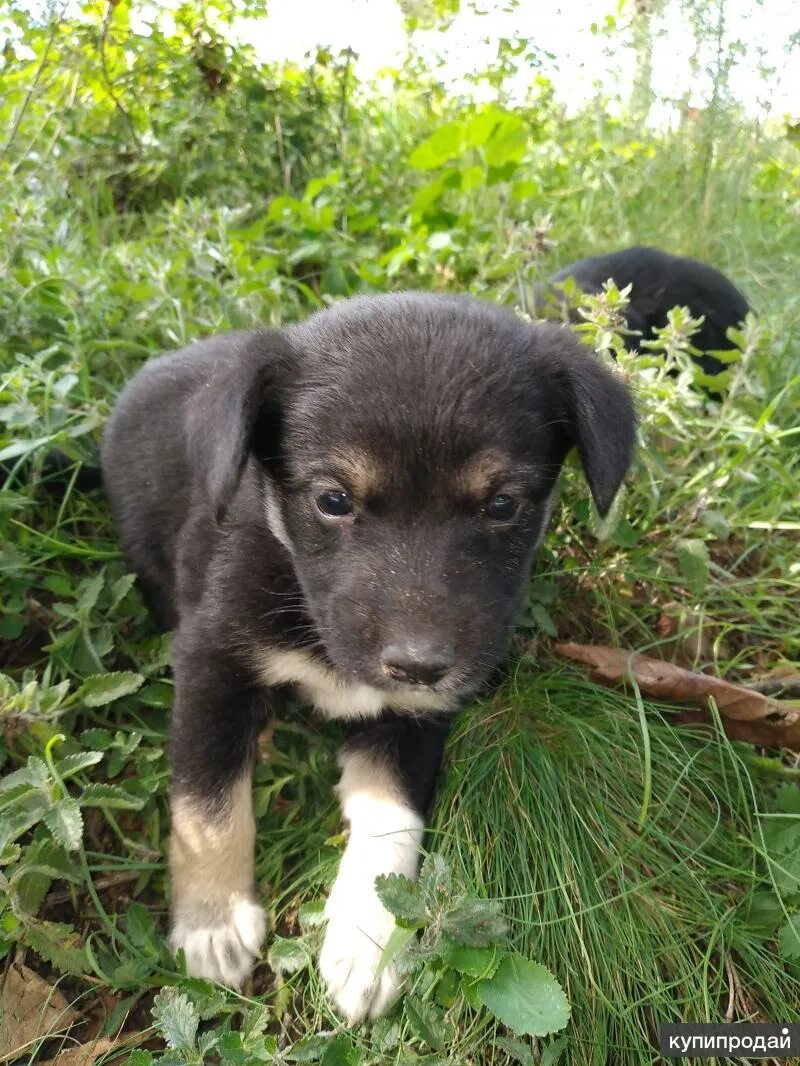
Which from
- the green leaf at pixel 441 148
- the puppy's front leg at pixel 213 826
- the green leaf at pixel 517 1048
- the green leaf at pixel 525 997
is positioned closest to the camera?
the green leaf at pixel 525 997

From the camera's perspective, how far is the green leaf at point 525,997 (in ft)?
4.64

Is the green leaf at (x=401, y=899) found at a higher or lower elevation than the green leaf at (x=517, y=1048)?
higher

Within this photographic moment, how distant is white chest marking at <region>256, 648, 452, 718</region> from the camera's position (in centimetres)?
200

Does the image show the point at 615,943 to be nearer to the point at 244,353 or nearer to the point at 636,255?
the point at 244,353

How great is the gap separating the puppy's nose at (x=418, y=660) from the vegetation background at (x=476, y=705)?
44 cm

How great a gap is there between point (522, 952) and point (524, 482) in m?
1.02

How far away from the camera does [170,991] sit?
1.57 metres

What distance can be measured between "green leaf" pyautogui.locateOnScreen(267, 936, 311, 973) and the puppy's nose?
79 centimetres

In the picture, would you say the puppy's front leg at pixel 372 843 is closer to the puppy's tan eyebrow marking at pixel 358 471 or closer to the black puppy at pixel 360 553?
the black puppy at pixel 360 553

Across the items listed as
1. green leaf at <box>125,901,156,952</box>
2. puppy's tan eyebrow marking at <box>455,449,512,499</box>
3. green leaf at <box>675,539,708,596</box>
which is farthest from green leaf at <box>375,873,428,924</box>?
green leaf at <box>675,539,708,596</box>

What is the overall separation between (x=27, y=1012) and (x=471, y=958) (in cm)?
103

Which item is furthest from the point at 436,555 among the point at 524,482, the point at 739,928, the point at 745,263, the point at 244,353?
the point at 745,263

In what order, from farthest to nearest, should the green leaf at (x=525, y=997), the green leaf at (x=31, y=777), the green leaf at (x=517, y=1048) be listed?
1. the green leaf at (x=31, y=777)
2. the green leaf at (x=517, y=1048)
3. the green leaf at (x=525, y=997)

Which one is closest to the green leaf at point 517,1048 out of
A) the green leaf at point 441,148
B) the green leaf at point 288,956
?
the green leaf at point 288,956
